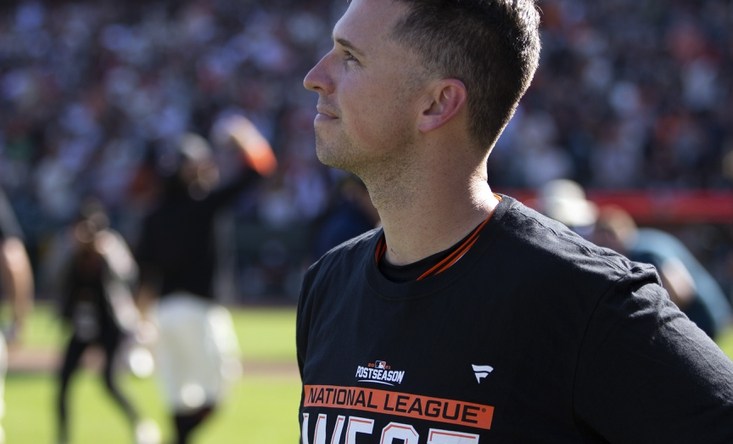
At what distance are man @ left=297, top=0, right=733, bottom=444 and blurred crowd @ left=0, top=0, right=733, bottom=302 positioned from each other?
57.9 ft

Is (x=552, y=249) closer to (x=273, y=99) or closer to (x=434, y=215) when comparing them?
(x=434, y=215)

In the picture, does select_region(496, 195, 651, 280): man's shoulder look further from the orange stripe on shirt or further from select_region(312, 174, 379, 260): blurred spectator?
select_region(312, 174, 379, 260): blurred spectator

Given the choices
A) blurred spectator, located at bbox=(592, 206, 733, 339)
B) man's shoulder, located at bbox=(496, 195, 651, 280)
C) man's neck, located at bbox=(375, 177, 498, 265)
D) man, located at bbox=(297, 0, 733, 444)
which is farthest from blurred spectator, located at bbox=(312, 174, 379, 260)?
man's shoulder, located at bbox=(496, 195, 651, 280)

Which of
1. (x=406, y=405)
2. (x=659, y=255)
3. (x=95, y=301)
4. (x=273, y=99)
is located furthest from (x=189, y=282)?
(x=273, y=99)

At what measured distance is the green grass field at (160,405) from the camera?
32.9ft

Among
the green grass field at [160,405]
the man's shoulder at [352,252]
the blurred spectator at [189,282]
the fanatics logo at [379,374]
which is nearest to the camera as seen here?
the fanatics logo at [379,374]

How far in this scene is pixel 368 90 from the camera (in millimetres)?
2375

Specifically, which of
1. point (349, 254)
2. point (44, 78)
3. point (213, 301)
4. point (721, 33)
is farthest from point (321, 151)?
point (44, 78)

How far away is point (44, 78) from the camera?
2556 cm

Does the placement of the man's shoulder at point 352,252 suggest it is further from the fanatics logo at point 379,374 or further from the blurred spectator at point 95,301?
the blurred spectator at point 95,301

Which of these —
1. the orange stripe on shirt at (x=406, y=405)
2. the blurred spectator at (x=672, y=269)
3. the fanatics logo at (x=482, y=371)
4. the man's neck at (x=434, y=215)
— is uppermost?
the blurred spectator at (x=672, y=269)

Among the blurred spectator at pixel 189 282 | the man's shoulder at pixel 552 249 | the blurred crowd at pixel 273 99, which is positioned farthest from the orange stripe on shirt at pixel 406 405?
the blurred crowd at pixel 273 99

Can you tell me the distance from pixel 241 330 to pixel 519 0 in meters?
15.6

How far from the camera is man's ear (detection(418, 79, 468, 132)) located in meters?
2.35
